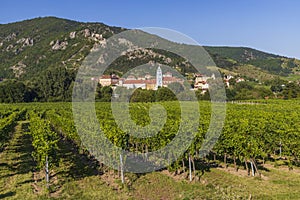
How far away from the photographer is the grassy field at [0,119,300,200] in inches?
683

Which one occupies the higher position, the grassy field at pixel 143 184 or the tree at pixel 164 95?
the tree at pixel 164 95

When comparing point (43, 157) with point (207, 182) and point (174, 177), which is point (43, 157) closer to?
point (174, 177)

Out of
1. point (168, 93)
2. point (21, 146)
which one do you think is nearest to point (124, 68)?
point (168, 93)

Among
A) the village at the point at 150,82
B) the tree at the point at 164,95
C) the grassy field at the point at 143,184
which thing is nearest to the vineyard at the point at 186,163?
the grassy field at the point at 143,184

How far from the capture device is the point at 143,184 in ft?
63.5

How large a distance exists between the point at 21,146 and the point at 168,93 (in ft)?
233

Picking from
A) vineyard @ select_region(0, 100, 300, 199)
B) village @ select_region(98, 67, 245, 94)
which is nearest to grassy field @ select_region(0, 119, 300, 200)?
vineyard @ select_region(0, 100, 300, 199)

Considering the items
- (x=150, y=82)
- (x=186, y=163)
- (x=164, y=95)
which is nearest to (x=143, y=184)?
(x=186, y=163)

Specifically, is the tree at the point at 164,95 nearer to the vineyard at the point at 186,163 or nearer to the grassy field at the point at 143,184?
the vineyard at the point at 186,163

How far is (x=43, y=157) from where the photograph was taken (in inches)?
779

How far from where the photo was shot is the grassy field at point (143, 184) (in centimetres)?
1736

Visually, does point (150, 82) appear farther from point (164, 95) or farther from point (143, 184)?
point (143, 184)

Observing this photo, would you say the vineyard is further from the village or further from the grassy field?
the village

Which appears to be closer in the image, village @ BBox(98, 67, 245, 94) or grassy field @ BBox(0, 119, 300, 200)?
grassy field @ BBox(0, 119, 300, 200)
